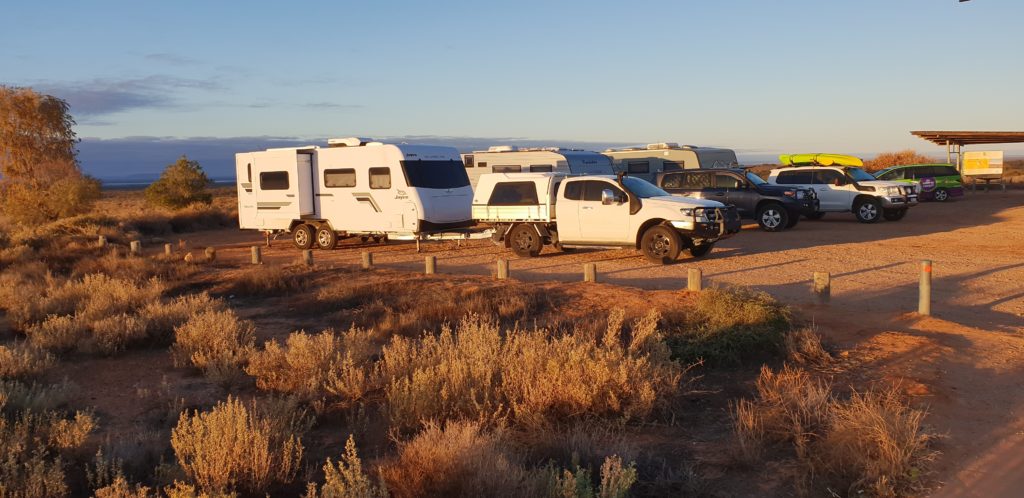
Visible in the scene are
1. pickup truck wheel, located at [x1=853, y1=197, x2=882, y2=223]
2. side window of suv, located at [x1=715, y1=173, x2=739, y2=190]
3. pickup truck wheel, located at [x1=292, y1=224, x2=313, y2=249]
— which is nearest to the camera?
pickup truck wheel, located at [x1=292, y1=224, x2=313, y2=249]

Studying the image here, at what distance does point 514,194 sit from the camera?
17.5 m

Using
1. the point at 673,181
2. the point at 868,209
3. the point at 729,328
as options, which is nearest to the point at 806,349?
the point at 729,328

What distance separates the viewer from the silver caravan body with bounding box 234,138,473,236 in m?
19.0

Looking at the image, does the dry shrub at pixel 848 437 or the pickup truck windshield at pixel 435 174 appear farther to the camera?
the pickup truck windshield at pixel 435 174

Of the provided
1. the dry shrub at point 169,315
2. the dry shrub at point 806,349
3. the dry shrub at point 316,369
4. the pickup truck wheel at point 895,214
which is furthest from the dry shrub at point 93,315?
the pickup truck wheel at point 895,214

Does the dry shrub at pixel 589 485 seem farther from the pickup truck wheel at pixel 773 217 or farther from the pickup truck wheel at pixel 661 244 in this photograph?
the pickup truck wheel at pixel 773 217

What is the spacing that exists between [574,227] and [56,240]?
16.7 metres

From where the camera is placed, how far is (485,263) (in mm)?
17391

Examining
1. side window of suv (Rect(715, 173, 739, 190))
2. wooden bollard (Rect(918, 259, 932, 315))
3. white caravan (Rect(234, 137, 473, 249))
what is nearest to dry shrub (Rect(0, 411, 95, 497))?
wooden bollard (Rect(918, 259, 932, 315))

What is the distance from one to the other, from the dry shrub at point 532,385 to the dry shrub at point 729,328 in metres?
0.96

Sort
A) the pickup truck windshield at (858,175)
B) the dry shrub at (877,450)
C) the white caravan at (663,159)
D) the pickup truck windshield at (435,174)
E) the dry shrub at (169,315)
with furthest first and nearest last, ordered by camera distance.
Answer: the white caravan at (663,159) < the pickup truck windshield at (858,175) < the pickup truck windshield at (435,174) < the dry shrub at (169,315) < the dry shrub at (877,450)

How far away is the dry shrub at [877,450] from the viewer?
476 cm

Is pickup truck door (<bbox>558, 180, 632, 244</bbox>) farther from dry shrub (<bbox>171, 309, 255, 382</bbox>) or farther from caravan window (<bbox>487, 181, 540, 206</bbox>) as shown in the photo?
dry shrub (<bbox>171, 309, 255, 382</bbox>)

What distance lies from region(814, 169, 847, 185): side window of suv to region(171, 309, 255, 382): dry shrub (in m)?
19.7
